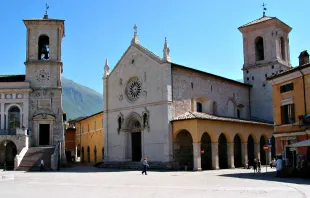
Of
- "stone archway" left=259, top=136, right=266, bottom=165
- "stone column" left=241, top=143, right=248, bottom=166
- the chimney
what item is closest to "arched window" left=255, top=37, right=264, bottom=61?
"stone archway" left=259, top=136, right=266, bottom=165

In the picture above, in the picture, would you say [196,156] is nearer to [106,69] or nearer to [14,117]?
[106,69]

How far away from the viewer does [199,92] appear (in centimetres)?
4116

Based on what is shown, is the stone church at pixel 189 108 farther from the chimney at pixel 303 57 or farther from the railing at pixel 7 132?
the railing at pixel 7 132

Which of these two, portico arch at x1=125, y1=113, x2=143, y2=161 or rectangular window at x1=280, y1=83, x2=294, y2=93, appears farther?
portico arch at x1=125, y1=113, x2=143, y2=161

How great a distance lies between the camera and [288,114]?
29484 millimetres

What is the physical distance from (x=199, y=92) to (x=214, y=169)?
350 inches

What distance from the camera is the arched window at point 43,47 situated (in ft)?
150

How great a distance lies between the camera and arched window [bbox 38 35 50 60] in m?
45.6

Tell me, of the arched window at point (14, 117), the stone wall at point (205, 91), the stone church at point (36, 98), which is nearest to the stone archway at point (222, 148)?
the stone wall at point (205, 91)

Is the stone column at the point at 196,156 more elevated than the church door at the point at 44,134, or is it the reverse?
the church door at the point at 44,134

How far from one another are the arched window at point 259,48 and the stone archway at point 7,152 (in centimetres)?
3278

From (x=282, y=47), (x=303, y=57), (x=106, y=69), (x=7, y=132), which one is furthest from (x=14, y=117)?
(x=282, y=47)

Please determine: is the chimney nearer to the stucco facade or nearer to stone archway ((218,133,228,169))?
the stucco facade

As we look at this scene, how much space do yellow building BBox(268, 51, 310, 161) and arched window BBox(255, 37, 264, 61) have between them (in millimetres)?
18963
